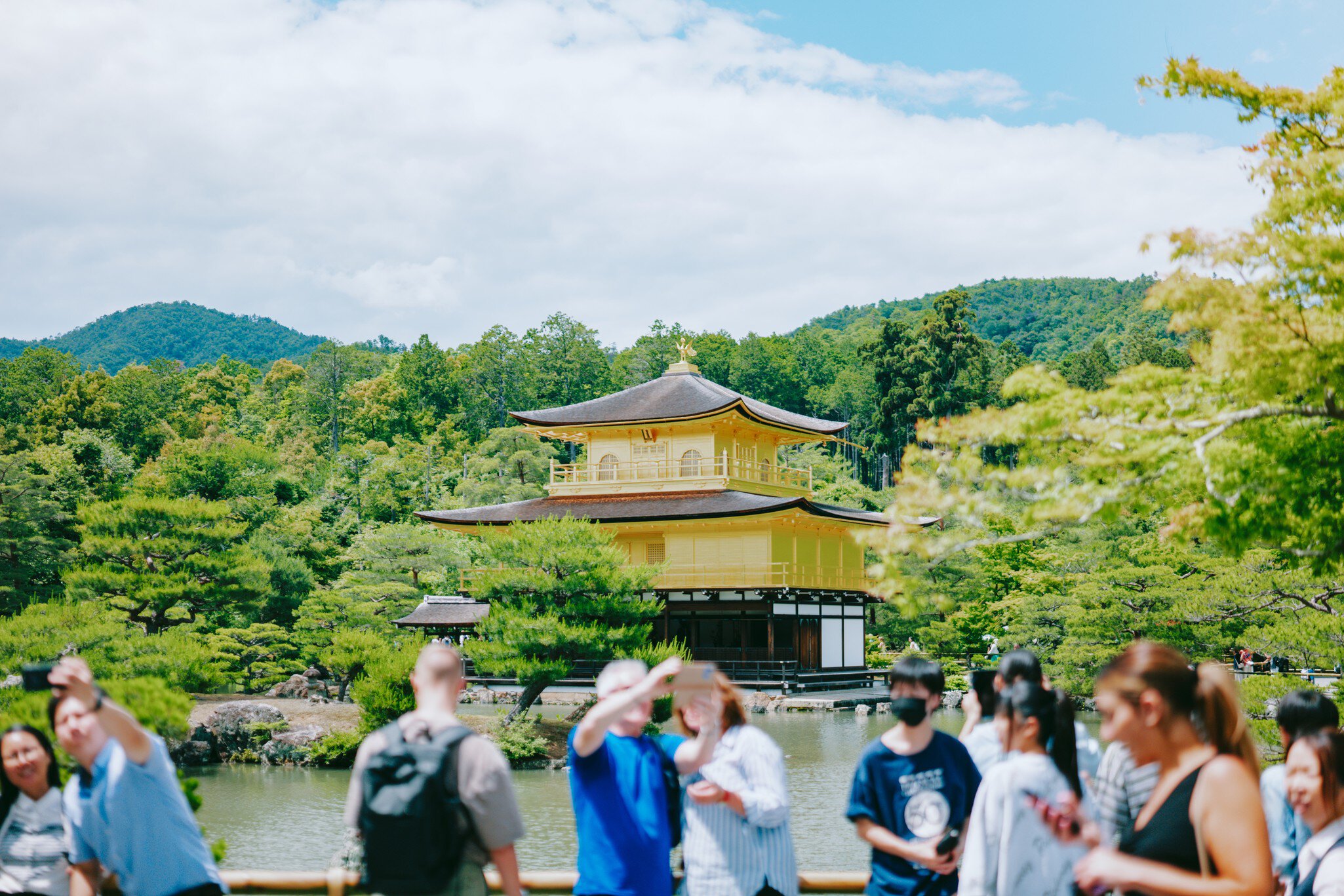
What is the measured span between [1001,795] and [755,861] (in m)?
0.91

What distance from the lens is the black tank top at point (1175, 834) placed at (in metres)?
2.17

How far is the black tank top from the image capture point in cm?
217

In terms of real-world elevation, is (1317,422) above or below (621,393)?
below

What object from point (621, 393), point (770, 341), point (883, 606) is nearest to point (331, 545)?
point (621, 393)

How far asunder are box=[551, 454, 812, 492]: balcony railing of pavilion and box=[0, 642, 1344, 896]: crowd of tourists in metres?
24.4

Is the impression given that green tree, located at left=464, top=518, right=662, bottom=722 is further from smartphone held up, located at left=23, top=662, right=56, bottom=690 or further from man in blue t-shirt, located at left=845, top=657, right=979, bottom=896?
man in blue t-shirt, located at left=845, top=657, right=979, bottom=896

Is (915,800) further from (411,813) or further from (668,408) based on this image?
(668,408)

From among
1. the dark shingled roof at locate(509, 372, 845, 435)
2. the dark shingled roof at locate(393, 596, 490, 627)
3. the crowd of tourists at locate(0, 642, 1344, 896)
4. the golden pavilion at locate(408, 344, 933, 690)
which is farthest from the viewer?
the dark shingled roof at locate(509, 372, 845, 435)

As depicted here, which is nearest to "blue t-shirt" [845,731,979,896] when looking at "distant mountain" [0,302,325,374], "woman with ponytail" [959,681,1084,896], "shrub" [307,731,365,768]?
"woman with ponytail" [959,681,1084,896]

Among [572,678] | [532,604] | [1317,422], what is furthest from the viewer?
[572,678]

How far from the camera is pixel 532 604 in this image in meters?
17.4

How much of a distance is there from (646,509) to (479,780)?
24612 millimetres

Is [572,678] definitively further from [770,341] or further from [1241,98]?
[770,341]

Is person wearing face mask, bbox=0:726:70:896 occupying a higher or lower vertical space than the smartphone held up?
lower
